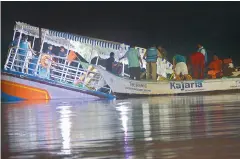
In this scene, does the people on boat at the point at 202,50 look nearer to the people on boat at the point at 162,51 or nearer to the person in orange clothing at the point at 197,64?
the person in orange clothing at the point at 197,64

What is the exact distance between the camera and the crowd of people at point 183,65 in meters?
9.33

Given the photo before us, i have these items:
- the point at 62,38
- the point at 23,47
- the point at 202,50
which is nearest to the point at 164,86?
the point at 202,50

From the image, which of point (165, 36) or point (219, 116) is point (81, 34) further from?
point (219, 116)

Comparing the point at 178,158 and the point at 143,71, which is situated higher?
the point at 143,71

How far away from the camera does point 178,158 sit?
2.09 metres

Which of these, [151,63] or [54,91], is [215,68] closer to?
[151,63]

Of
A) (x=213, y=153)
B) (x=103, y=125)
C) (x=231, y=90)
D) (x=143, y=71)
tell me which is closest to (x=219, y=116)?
(x=103, y=125)

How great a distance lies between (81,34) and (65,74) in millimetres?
1109

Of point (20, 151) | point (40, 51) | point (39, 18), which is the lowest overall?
point (20, 151)

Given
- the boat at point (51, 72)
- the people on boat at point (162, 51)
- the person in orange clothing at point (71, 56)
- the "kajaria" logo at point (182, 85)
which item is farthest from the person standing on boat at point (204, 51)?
the person in orange clothing at point (71, 56)

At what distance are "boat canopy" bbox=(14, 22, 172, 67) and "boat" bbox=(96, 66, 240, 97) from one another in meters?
0.43

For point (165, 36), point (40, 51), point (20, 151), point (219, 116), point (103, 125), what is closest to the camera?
point (20, 151)

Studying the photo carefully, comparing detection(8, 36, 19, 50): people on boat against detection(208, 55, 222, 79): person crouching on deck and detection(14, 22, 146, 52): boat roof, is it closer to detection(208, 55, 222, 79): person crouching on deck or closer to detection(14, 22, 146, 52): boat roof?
detection(14, 22, 146, 52): boat roof

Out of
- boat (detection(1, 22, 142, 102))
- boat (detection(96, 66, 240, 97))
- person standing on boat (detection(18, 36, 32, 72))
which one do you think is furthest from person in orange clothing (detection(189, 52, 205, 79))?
person standing on boat (detection(18, 36, 32, 72))
